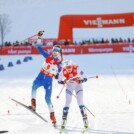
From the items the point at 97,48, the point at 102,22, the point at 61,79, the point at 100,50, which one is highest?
the point at 102,22

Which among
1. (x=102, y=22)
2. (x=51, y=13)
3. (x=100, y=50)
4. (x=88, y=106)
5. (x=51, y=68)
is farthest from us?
(x=51, y=13)

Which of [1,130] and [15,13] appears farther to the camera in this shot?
[15,13]

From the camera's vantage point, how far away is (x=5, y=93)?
13805 millimetres

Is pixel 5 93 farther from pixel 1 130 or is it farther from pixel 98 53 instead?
pixel 98 53

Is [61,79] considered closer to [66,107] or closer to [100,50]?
[66,107]

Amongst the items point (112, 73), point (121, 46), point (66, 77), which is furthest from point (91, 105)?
point (121, 46)

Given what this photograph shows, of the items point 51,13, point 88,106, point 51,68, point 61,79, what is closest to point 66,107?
point 61,79

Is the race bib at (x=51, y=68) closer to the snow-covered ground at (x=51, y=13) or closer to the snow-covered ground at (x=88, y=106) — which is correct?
the snow-covered ground at (x=88, y=106)

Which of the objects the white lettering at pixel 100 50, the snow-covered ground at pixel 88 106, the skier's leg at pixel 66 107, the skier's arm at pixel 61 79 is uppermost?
the white lettering at pixel 100 50

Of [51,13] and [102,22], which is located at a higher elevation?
[51,13]

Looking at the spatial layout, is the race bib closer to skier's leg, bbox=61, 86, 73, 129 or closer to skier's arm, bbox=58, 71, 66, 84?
skier's arm, bbox=58, 71, 66, 84

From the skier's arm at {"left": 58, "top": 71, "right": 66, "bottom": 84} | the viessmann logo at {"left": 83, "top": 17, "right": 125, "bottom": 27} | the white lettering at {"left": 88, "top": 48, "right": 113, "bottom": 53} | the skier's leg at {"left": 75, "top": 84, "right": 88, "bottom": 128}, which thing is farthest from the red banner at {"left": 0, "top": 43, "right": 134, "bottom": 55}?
the skier's leg at {"left": 75, "top": 84, "right": 88, "bottom": 128}

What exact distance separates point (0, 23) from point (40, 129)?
51404 mm

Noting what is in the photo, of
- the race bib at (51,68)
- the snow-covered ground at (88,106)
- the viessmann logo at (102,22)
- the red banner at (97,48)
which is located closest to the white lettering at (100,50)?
the red banner at (97,48)
